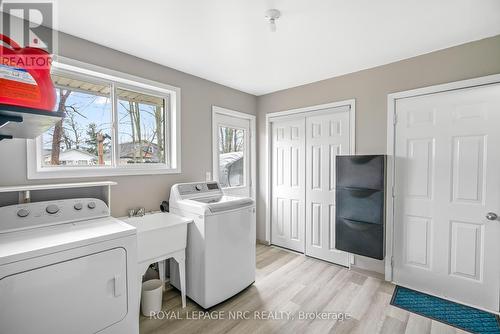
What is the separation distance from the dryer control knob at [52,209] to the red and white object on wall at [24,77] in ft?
3.29

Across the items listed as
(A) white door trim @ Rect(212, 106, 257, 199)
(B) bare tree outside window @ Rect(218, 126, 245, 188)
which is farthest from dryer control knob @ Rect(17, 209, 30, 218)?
(B) bare tree outside window @ Rect(218, 126, 245, 188)

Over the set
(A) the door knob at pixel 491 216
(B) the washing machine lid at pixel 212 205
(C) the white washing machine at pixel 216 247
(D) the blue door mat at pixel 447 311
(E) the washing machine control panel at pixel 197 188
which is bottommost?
(D) the blue door mat at pixel 447 311

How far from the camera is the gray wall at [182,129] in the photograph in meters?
1.71

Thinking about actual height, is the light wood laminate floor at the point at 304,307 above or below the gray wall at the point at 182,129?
below

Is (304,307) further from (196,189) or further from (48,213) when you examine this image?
(48,213)

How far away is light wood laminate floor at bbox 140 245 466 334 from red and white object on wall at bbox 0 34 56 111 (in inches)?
70.4

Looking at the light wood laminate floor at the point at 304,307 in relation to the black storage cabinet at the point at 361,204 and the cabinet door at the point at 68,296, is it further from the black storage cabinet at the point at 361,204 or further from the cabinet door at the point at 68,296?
the cabinet door at the point at 68,296

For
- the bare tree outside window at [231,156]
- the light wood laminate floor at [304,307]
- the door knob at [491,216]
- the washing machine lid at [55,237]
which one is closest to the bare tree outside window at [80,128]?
the washing machine lid at [55,237]

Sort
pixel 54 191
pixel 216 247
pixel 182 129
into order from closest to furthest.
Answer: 1. pixel 54 191
2. pixel 216 247
3. pixel 182 129

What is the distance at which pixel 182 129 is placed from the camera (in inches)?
106

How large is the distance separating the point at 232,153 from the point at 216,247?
5.57ft

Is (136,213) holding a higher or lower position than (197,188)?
lower

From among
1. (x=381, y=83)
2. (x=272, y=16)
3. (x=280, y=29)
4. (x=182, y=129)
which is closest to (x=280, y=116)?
(x=381, y=83)

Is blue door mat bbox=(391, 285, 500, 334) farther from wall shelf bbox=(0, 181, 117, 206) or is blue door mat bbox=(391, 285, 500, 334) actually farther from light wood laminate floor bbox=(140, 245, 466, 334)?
wall shelf bbox=(0, 181, 117, 206)
